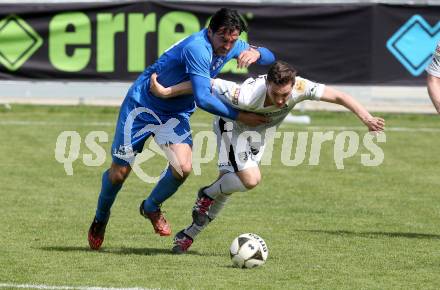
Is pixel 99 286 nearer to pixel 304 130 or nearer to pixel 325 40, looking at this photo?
pixel 304 130

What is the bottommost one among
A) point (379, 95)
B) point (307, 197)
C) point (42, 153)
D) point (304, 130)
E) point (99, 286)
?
point (379, 95)

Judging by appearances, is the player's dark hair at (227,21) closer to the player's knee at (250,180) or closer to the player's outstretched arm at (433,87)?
the player's knee at (250,180)

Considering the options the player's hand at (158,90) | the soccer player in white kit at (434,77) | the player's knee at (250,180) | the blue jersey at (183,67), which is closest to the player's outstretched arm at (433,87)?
the soccer player in white kit at (434,77)

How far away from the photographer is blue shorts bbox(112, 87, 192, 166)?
9.08 m

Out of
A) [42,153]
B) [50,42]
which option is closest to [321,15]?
[50,42]

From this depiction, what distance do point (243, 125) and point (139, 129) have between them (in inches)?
34.3

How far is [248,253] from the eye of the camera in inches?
328

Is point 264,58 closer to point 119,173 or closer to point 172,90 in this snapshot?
point 172,90

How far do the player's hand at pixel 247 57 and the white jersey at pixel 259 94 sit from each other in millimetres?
195

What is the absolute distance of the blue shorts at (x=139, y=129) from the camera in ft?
29.8

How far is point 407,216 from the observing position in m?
11.3

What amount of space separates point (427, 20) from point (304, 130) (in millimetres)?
3450

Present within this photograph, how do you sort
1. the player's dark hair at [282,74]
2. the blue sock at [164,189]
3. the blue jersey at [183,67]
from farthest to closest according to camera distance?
the blue sock at [164,189] < the blue jersey at [183,67] < the player's dark hair at [282,74]

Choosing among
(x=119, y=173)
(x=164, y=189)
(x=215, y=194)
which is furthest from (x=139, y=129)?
(x=215, y=194)
